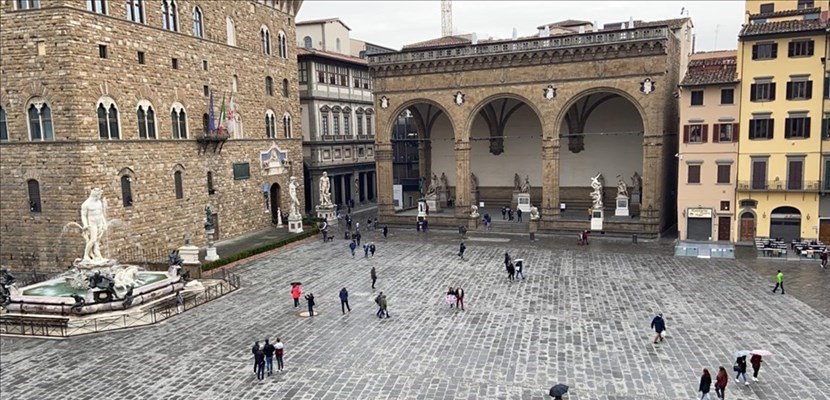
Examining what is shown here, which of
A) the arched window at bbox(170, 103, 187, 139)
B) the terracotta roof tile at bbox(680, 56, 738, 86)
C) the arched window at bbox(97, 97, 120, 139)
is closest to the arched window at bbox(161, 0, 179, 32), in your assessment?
the arched window at bbox(170, 103, 187, 139)

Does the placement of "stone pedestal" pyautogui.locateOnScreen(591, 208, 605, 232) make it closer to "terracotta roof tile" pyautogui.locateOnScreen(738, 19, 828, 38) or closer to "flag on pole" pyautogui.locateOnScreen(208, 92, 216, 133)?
"terracotta roof tile" pyautogui.locateOnScreen(738, 19, 828, 38)

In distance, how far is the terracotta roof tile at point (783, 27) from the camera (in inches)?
1250

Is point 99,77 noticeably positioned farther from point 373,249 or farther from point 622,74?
point 622,74

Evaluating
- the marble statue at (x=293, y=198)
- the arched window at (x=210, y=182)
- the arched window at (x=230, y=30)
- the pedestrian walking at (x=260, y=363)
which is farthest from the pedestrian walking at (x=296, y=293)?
the arched window at (x=230, y=30)

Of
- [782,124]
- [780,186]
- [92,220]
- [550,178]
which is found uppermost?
[782,124]

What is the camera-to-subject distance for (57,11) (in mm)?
26797

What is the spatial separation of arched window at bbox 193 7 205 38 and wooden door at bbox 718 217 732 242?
3494 cm

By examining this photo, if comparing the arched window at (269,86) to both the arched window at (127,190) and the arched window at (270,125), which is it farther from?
the arched window at (127,190)

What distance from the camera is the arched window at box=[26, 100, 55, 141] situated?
92.3 feet

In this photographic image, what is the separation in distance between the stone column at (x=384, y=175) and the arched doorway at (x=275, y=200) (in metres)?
7.96

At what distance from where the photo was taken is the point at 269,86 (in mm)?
42812

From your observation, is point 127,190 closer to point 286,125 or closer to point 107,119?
point 107,119

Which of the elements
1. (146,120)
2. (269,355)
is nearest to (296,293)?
(269,355)

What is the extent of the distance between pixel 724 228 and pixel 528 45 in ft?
57.3
